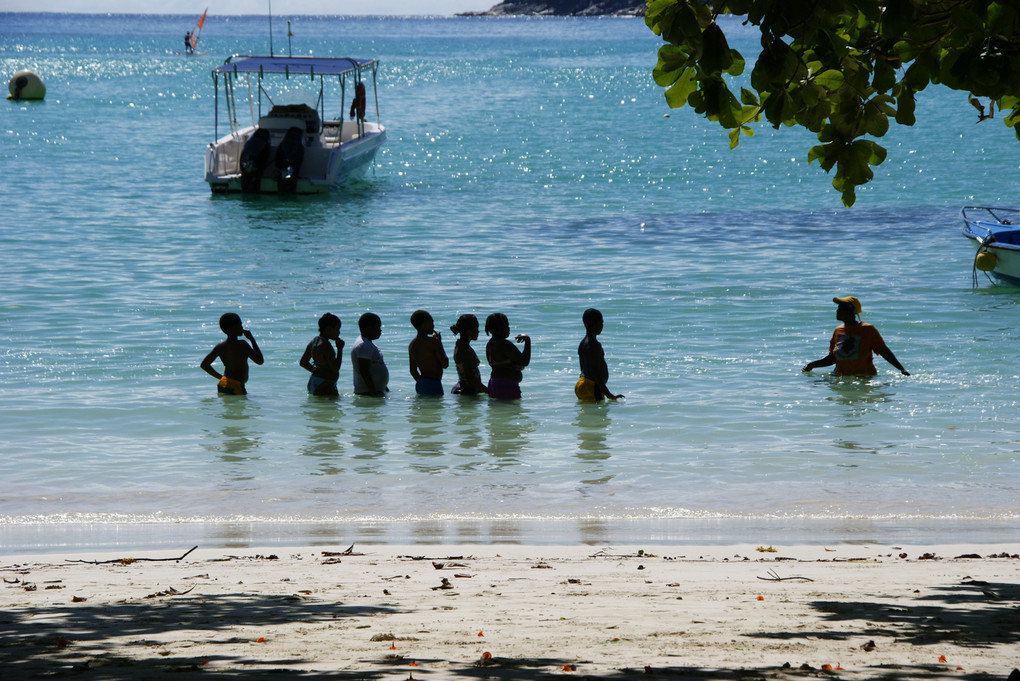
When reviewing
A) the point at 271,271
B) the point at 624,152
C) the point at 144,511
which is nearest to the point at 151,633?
the point at 144,511

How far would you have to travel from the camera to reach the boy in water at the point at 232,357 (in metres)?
11.0

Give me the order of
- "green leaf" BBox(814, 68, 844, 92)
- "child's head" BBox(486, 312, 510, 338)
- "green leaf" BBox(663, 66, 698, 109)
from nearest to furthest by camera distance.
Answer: "green leaf" BBox(663, 66, 698, 109) → "green leaf" BBox(814, 68, 844, 92) → "child's head" BBox(486, 312, 510, 338)

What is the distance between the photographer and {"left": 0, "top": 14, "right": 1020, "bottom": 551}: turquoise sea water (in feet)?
27.3

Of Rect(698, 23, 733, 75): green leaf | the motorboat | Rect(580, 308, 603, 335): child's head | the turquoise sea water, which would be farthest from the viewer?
the motorboat

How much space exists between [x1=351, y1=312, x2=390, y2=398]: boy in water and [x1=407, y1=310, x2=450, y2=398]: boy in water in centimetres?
36

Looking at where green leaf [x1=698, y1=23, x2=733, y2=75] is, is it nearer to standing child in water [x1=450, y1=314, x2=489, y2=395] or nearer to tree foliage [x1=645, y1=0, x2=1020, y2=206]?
tree foliage [x1=645, y1=0, x2=1020, y2=206]

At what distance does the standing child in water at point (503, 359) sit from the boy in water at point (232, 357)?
221 centimetres

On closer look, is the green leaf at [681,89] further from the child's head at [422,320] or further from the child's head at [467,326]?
the child's head at [422,320]

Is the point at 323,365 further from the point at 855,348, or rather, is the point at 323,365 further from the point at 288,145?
the point at 288,145

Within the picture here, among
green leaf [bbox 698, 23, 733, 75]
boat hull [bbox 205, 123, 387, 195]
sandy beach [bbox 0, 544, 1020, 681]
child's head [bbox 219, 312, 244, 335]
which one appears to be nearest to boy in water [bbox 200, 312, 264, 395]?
child's head [bbox 219, 312, 244, 335]

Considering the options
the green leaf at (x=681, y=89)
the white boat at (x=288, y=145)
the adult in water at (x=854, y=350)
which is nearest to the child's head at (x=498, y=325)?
the adult in water at (x=854, y=350)

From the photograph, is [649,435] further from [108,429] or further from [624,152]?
[624,152]

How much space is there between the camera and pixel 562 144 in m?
40.1

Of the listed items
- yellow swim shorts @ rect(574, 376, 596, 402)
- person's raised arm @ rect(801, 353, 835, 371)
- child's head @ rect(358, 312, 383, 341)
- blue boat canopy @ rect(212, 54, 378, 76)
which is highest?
blue boat canopy @ rect(212, 54, 378, 76)
